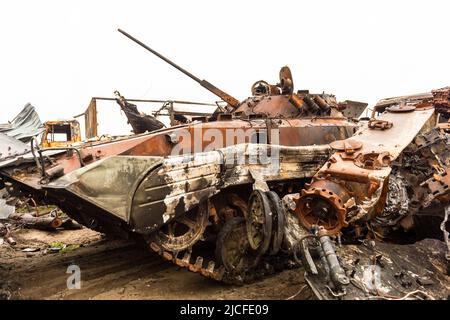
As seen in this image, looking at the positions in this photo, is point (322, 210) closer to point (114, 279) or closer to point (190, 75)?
point (114, 279)

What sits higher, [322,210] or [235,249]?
[322,210]

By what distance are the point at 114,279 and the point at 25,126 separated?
7.93 feet

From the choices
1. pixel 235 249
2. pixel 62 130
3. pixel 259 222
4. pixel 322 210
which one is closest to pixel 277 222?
pixel 259 222

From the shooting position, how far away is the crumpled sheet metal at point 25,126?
213 inches

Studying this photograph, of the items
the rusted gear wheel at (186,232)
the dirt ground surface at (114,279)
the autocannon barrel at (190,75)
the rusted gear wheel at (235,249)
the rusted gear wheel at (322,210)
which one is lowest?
the dirt ground surface at (114,279)

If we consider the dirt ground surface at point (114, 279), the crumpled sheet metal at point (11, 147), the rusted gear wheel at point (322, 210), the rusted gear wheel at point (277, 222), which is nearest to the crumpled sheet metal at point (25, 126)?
the crumpled sheet metal at point (11, 147)

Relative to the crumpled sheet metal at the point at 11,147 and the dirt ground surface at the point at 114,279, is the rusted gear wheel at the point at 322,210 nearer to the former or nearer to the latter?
the dirt ground surface at the point at 114,279

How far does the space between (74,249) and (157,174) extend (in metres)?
3.47

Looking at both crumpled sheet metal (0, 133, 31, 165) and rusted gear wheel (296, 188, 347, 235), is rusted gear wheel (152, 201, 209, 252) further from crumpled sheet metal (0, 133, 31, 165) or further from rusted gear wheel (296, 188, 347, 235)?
crumpled sheet metal (0, 133, 31, 165)

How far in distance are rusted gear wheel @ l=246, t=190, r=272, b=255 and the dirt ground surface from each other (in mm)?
629

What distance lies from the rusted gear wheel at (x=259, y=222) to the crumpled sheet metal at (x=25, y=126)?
2970mm

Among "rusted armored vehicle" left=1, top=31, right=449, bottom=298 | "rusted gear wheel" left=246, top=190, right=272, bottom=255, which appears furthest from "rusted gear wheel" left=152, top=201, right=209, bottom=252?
"rusted gear wheel" left=246, top=190, right=272, bottom=255

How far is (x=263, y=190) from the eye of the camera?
495 cm

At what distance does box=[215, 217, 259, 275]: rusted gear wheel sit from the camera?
4984 millimetres
